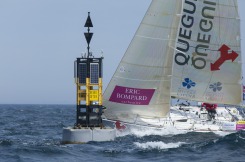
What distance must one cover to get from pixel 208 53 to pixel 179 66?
207 cm

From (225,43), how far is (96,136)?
1444 centimetres

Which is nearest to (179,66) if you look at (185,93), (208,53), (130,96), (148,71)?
(185,93)

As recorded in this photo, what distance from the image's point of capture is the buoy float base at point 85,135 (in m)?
32.9

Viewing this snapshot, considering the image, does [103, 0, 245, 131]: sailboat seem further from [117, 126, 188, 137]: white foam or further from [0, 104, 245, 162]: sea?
[0, 104, 245, 162]: sea

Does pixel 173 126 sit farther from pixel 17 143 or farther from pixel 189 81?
pixel 17 143

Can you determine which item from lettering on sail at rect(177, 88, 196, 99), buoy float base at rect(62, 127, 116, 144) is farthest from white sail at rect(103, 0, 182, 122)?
buoy float base at rect(62, 127, 116, 144)

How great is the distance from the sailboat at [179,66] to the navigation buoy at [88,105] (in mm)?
7512

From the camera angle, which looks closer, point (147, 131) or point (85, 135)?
point (85, 135)

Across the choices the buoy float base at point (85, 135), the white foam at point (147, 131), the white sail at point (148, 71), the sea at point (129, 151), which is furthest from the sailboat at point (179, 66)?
the buoy float base at point (85, 135)

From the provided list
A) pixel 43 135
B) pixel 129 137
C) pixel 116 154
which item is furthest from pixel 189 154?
pixel 43 135

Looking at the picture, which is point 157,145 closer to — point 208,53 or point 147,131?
point 147,131

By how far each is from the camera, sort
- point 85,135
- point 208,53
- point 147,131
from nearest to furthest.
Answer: point 85,135
point 147,131
point 208,53

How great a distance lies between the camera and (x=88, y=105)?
111ft

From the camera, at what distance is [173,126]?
137ft
